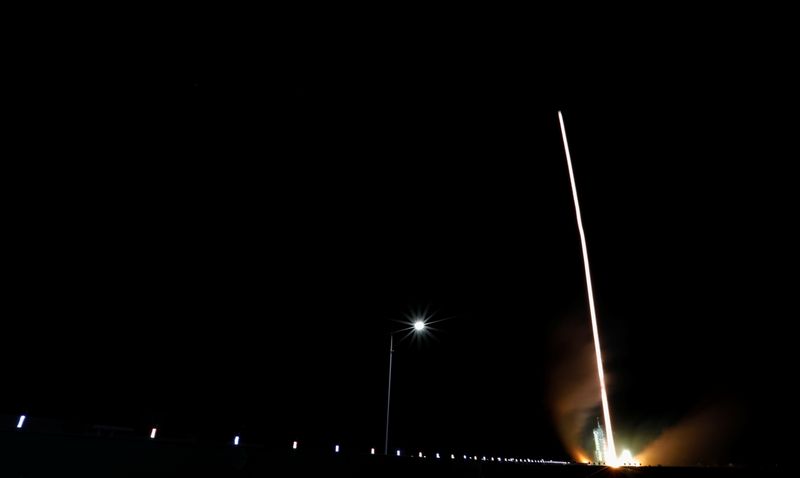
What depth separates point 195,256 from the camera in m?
20.4

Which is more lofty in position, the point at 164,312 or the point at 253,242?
the point at 253,242

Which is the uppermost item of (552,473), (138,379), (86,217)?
(86,217)

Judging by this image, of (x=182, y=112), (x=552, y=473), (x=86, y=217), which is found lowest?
(x=552, y=473)

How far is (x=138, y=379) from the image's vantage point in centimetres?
1683

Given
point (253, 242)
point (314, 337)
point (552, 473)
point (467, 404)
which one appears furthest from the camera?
point (467, 404)

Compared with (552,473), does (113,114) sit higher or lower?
higher

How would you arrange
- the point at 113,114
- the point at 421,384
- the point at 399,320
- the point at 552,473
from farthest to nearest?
the point at 421,384 → the point at 399,320 → the point at 113,114 → the point at 552,473

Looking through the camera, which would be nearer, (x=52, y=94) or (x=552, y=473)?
(x=552, y=473)

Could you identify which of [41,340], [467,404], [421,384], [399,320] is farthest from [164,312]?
[467,404]

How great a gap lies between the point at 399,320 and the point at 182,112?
54.7 feet

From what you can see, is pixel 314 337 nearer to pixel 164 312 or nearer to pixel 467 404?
pixel 164 312

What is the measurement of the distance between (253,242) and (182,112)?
263 inches

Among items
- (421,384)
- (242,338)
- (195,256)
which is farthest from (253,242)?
(421,384)

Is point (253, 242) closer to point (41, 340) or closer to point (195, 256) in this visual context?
point (195, 256)
